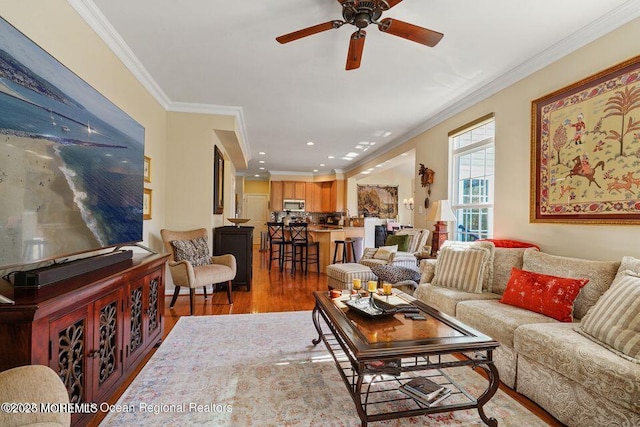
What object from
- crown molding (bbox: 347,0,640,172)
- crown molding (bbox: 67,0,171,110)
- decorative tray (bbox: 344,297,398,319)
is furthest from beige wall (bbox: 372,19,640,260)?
crown molding (bbox: 67,0,171,110)

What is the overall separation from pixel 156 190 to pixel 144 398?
270 centimetres

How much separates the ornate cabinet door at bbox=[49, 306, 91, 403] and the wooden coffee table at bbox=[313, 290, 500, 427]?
1.30 metres

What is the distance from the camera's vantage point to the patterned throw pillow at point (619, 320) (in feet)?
5.17

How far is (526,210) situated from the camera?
10.3 ft

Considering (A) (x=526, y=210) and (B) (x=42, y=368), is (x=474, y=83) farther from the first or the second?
(B) (x=42, y=368)

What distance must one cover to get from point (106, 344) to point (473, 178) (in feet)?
13.5

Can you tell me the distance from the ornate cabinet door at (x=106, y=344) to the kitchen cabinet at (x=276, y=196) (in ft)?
27.3

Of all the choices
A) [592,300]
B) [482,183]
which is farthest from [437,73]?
[592,300]

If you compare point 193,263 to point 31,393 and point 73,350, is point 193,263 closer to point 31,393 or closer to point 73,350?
point 73,350

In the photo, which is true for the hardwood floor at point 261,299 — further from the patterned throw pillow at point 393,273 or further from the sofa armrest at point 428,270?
the sofa armrest at point 428,270

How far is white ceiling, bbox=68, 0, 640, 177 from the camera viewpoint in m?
2.29

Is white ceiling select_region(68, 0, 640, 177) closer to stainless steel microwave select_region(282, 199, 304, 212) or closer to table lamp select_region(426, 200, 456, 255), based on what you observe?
table lamp select_region(426, 200, 456, 255)

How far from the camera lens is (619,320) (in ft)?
5.50

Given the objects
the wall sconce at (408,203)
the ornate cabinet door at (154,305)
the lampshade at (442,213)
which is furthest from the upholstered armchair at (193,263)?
the wall sconce at (408,203)
